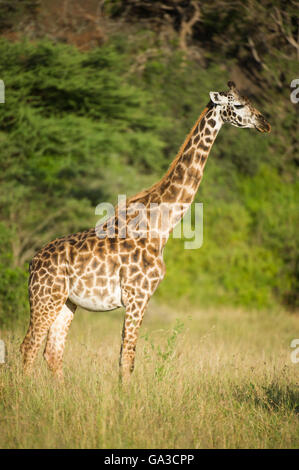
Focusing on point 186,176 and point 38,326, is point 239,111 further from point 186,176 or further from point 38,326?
point 38,326

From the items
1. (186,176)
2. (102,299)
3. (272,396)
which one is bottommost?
(272,396)

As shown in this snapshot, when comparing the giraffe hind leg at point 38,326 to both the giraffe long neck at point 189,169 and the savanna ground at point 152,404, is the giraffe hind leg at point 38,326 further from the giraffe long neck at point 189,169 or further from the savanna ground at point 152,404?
the giraffe long neck at point 189,169

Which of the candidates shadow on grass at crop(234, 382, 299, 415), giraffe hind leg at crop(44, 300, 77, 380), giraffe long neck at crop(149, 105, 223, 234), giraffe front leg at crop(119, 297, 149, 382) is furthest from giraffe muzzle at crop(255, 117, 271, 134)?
giraffe hind leg at crop(44, 300, 77, 380)

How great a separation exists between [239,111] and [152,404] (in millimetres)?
2946

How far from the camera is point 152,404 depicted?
16.7 feet

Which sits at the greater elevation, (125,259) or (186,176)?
(186,176)

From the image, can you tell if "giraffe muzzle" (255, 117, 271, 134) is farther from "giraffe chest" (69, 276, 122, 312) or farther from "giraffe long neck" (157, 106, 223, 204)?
"giraffe chest" (69, 276, 122, 312)

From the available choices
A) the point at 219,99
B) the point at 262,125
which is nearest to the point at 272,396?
the point at 262,125

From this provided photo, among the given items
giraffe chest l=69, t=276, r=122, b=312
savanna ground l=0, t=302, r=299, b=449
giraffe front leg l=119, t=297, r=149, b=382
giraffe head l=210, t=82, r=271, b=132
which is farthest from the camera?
giraffe head l=210, t=82, r=271, b=132

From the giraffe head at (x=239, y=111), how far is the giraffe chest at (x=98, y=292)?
2.00 meters

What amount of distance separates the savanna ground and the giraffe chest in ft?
2.26

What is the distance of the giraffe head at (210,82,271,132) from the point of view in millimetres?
5695

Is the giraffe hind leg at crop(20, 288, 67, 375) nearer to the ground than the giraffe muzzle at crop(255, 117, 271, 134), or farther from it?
nearer to the ground
